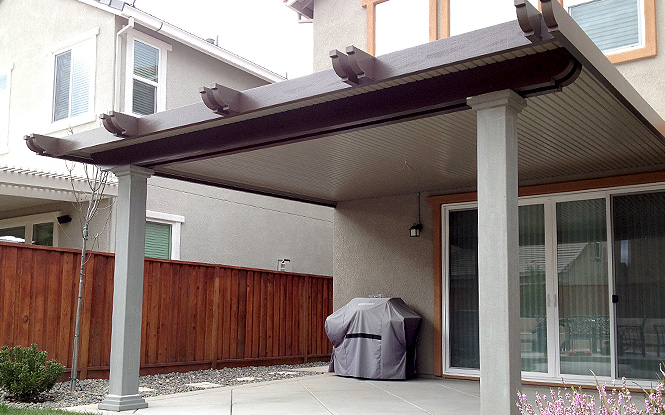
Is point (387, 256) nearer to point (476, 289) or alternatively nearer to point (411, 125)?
point (476, 289)

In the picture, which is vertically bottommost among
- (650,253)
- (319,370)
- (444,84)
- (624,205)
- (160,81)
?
(319,370)

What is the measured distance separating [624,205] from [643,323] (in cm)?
Answer: 138

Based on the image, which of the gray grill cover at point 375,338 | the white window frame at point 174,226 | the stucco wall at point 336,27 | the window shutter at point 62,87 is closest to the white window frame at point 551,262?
the gray grill cover at point 375,338

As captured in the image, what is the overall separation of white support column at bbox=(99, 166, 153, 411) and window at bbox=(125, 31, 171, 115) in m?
4.87

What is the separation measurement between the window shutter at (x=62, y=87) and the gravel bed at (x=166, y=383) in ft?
18.3

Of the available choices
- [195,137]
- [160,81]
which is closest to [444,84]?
[195,137]

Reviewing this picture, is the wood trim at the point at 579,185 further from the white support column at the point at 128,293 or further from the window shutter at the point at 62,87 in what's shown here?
the window shutter at the point at 62,87

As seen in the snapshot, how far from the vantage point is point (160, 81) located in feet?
41.6

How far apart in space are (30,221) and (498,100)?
1021cm

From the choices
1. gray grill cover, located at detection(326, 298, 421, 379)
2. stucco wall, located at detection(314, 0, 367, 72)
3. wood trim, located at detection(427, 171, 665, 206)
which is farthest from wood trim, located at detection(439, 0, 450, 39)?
Answer: gray grill cover, located at detection(326, 298, 421, 379)

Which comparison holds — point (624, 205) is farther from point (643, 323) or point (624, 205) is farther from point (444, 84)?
point (444, 84)

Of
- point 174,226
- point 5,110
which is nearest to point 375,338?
point 174,226

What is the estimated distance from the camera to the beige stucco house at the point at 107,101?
38.9ft

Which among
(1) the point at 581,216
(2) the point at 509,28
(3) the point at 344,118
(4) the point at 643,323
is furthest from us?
(1) the point at 581,216
